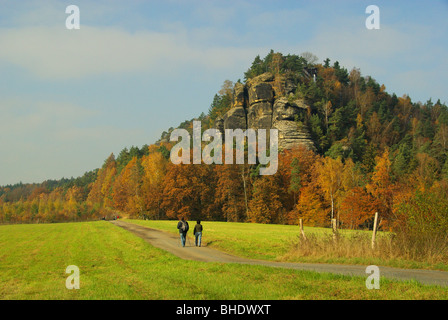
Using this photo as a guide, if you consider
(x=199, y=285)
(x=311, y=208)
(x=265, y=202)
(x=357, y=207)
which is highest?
(x=199, y=285)

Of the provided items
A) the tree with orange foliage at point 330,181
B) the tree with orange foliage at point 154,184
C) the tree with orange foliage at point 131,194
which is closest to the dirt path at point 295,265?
the tree with orange foliage at point 330,181

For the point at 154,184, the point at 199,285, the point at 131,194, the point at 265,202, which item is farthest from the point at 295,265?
the point at 131,194

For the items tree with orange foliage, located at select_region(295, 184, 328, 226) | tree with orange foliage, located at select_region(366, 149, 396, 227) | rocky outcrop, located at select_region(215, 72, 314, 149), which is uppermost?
rocky outcrop, located at select_region(215, 72, 314, 149)

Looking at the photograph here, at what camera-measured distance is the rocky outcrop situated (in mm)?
106062

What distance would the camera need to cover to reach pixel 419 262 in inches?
668

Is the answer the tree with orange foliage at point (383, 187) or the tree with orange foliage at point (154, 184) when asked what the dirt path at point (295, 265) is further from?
the tree with orange foliage at point (154, 184)

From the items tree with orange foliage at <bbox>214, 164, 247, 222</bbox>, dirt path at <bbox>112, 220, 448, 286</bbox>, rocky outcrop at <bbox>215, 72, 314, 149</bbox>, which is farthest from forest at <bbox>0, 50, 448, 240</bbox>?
dirt path at <bbox>112, 220, 448, 286</bbox>

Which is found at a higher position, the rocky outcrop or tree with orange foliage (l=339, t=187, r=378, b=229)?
the rocky outcrop

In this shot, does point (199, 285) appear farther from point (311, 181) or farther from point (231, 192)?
point (311, 181)

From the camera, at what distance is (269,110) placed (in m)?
115

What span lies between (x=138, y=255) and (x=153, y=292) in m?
12.2

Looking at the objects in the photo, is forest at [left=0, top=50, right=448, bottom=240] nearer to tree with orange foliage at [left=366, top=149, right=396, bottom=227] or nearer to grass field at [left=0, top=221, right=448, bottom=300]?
tree with orange foliage at [left=366, top=149, right=396, bottom=227]
